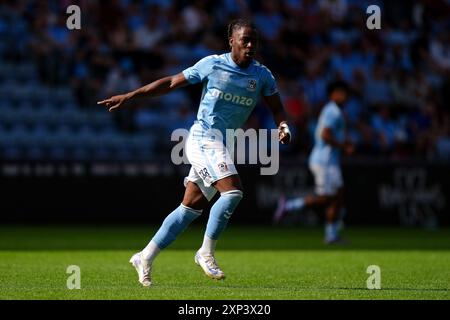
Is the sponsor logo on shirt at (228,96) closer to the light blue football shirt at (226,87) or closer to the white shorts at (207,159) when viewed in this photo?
the light blue football shirt at (226,87)

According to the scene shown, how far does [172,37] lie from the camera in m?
22.6

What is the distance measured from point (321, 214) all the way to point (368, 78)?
3708mm

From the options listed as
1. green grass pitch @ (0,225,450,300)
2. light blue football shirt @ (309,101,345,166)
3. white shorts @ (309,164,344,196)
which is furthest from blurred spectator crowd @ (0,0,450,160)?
white shorts @ (309,164,344,196)

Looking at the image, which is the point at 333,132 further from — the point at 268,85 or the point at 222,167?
the point at 222,167

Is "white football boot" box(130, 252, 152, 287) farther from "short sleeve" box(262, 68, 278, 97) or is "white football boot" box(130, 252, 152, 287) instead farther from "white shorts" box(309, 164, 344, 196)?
"white shorts" box(309, 164, 344, 196)

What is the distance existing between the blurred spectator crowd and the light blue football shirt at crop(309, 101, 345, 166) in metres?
4.32

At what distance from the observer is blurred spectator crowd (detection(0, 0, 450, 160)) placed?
21203mm

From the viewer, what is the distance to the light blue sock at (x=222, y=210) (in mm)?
9672

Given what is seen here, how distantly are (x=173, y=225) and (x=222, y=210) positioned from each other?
0.47m

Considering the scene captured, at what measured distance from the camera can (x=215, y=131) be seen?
9.91 m

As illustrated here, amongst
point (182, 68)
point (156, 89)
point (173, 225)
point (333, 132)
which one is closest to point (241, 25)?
point (156, 89)
